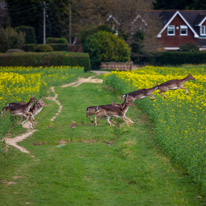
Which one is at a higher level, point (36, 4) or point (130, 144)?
point (36, 4)

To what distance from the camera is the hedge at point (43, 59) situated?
4488 centimetres

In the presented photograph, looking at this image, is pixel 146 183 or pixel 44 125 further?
pixel 44 125

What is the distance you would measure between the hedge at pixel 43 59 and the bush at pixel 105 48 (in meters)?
7.63

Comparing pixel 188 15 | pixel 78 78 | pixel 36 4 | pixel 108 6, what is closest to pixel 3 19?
pixel 36 4

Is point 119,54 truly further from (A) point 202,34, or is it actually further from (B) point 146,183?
(B) point 146,183

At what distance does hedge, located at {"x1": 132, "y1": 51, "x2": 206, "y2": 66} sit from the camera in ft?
219

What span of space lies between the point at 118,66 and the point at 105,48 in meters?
2.98

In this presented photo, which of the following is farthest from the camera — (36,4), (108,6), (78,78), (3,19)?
(3,19)

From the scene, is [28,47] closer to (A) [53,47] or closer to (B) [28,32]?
(A) [53,47]

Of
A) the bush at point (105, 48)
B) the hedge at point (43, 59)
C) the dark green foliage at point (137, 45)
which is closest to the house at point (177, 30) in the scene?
the dark green foliage at point (137, 45)

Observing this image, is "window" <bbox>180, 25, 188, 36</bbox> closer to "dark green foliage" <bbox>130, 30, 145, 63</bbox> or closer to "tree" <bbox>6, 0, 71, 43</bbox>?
"dark green foliage" <bbox>130, 30, 145, 63</bbox>

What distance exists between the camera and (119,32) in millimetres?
69875

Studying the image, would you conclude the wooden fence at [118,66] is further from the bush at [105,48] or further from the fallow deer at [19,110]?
the fallow deer at [19,110]

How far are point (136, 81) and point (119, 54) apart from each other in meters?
32.2
